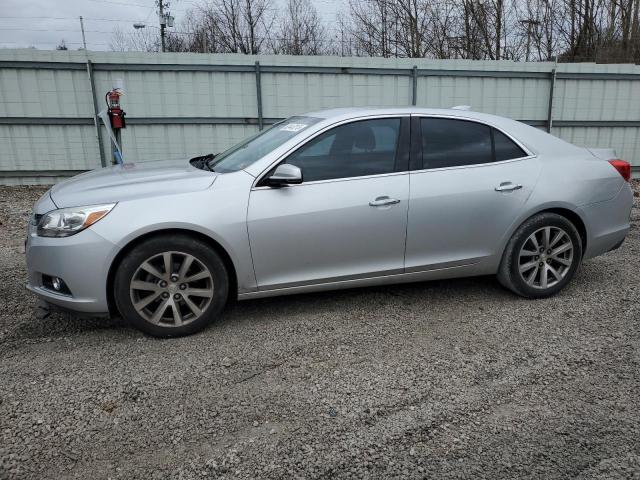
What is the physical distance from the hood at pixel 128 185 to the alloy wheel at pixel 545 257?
99.6 inches

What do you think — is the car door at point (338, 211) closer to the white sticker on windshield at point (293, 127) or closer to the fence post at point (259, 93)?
the white sticker on windshield at point (293, 127)

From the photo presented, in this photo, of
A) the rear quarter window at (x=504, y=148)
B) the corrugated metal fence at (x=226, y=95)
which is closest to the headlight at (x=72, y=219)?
the rear quarter window at (x=504, y=148)

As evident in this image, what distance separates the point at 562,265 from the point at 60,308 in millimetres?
3797

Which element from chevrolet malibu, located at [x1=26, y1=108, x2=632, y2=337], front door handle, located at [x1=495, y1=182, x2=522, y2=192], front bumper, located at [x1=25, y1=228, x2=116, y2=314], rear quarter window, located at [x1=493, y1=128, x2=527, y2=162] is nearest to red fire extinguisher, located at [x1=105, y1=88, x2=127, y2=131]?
chevrolet malibu, located at [x1=26, y1=108, x2=632, y2=337]

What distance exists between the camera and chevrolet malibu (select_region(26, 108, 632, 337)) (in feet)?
11.5

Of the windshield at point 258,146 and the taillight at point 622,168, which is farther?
the taillight at point 622,168

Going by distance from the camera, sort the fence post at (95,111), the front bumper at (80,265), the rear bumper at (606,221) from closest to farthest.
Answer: the front bumper at (80,265) < the rear bumper at (606,221) < the fence post at (95,111)

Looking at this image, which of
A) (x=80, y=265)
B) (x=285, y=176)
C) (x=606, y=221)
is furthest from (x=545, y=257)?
(x=80, y=265)

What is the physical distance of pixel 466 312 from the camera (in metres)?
4.18

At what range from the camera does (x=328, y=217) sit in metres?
3.75

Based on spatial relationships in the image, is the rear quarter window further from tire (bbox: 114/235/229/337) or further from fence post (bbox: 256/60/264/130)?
fence post (bbox: 256/60/264/130)

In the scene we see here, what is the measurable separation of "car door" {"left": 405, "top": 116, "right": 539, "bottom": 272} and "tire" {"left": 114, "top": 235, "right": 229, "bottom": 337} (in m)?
1.47

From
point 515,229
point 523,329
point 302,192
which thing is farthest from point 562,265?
point 302,192

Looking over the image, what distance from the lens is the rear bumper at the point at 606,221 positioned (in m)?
4.40
